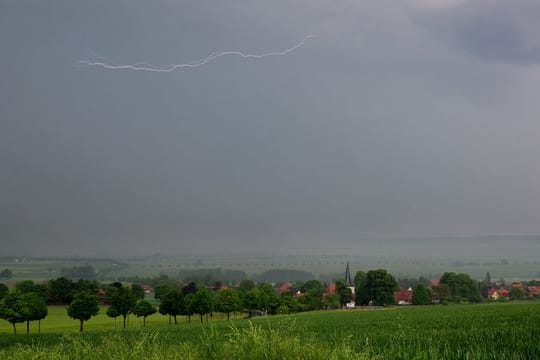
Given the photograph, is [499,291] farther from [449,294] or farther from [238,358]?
[238,358]

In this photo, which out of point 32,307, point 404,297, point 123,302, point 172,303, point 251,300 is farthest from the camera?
point 404,297

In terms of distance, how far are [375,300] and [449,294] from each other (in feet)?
102

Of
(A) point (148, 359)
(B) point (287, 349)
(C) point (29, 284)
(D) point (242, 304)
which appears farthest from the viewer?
(C) point (29, 284)

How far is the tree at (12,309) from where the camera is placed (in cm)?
6234

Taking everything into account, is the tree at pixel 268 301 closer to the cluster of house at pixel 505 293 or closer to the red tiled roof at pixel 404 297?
the red tiled roof at pixel 404 297

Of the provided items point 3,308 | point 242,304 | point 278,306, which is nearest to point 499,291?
point 278,306

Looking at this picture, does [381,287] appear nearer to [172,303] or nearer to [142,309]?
[172,303]

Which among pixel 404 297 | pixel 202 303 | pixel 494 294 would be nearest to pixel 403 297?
pixel 404 297

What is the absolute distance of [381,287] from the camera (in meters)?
128

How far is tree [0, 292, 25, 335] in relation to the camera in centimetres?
6234

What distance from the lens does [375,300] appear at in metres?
130

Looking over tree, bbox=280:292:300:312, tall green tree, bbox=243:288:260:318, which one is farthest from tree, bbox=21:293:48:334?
→ tree, bbox=280:292:300:312

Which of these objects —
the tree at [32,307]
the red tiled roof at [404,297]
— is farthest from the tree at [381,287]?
the tree at [32,307]

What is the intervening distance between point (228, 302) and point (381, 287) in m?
57.1
